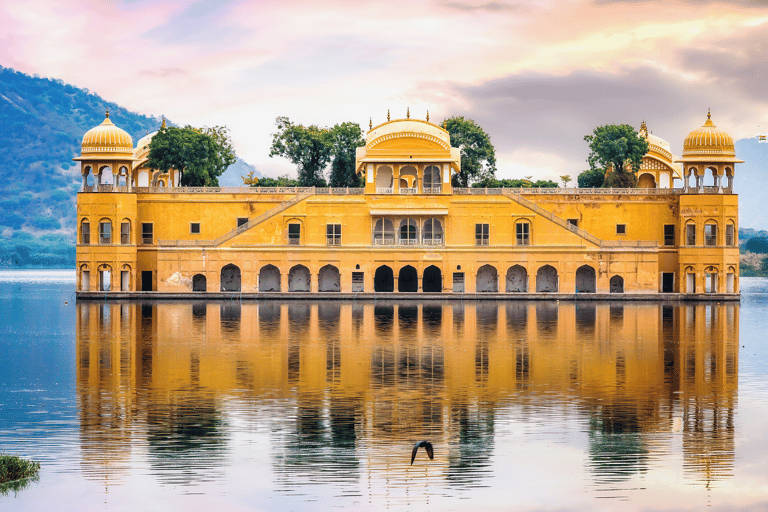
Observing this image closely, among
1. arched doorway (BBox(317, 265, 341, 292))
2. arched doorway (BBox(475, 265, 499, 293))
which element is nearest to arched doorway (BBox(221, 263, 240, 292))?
arched doorway (BBox(317, 265, 341, 292))

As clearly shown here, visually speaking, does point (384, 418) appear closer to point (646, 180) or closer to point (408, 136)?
point (408, 136)

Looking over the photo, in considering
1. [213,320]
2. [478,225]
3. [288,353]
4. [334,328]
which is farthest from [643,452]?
[478,225]

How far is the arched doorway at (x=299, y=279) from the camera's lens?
61.1m

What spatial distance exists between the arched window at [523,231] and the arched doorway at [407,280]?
6951 millimetres

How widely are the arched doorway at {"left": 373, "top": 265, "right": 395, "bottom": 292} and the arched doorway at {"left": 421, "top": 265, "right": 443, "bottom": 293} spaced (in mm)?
1979

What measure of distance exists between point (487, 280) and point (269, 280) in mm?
13206

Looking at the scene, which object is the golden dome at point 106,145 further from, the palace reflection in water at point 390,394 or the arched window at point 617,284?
the arched window at point 617,284

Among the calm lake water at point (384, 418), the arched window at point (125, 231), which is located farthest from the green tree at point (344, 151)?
the calm lake water at point (384, 418)

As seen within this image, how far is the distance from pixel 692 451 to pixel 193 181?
5488cm

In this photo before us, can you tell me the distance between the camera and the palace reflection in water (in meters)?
16.6

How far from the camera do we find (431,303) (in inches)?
2194

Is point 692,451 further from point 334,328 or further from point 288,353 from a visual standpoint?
point 334,328

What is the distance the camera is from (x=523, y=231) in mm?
59156

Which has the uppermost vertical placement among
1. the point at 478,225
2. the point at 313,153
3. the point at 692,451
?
the point at 313,153
